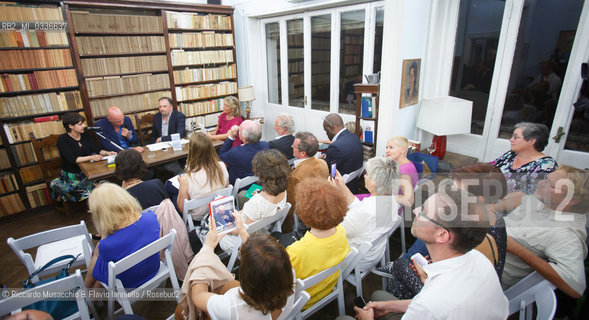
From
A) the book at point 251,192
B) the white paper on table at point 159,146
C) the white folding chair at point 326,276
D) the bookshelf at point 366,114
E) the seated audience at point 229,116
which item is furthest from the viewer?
the seated audience at point 229,116

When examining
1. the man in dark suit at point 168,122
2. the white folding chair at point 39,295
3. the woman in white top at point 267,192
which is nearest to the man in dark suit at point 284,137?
the woman in white top at point 267,192

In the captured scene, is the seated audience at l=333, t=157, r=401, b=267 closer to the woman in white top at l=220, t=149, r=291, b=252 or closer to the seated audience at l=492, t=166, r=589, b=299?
the woman in white top at l=220, t=149, r=291, b=252

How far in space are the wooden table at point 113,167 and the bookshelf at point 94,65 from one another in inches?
50.1

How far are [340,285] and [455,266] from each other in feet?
2.74

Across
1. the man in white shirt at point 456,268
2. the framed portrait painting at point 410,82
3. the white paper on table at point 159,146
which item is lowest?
the white paper on table at point 159,146

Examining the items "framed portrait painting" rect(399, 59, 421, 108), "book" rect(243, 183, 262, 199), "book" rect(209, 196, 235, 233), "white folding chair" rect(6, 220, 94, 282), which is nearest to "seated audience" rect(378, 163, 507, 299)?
"book" rect(209, 196, 235, 233)

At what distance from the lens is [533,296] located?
1.60 m

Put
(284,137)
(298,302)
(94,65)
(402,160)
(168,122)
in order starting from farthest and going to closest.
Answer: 1. (168,122)
2. (94,65)
3. (284,137)
4. (402,160)
5. (298,302)

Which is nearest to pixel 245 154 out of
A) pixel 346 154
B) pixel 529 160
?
pixel 346 154

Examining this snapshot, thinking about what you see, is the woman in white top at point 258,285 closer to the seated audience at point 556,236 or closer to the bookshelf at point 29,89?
the seated audience at point 556,236

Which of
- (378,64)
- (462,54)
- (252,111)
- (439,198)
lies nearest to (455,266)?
(439,198)

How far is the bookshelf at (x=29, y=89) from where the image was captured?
369 cm

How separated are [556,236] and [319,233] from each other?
1.35 metres

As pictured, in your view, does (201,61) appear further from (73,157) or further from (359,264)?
(359,264)
